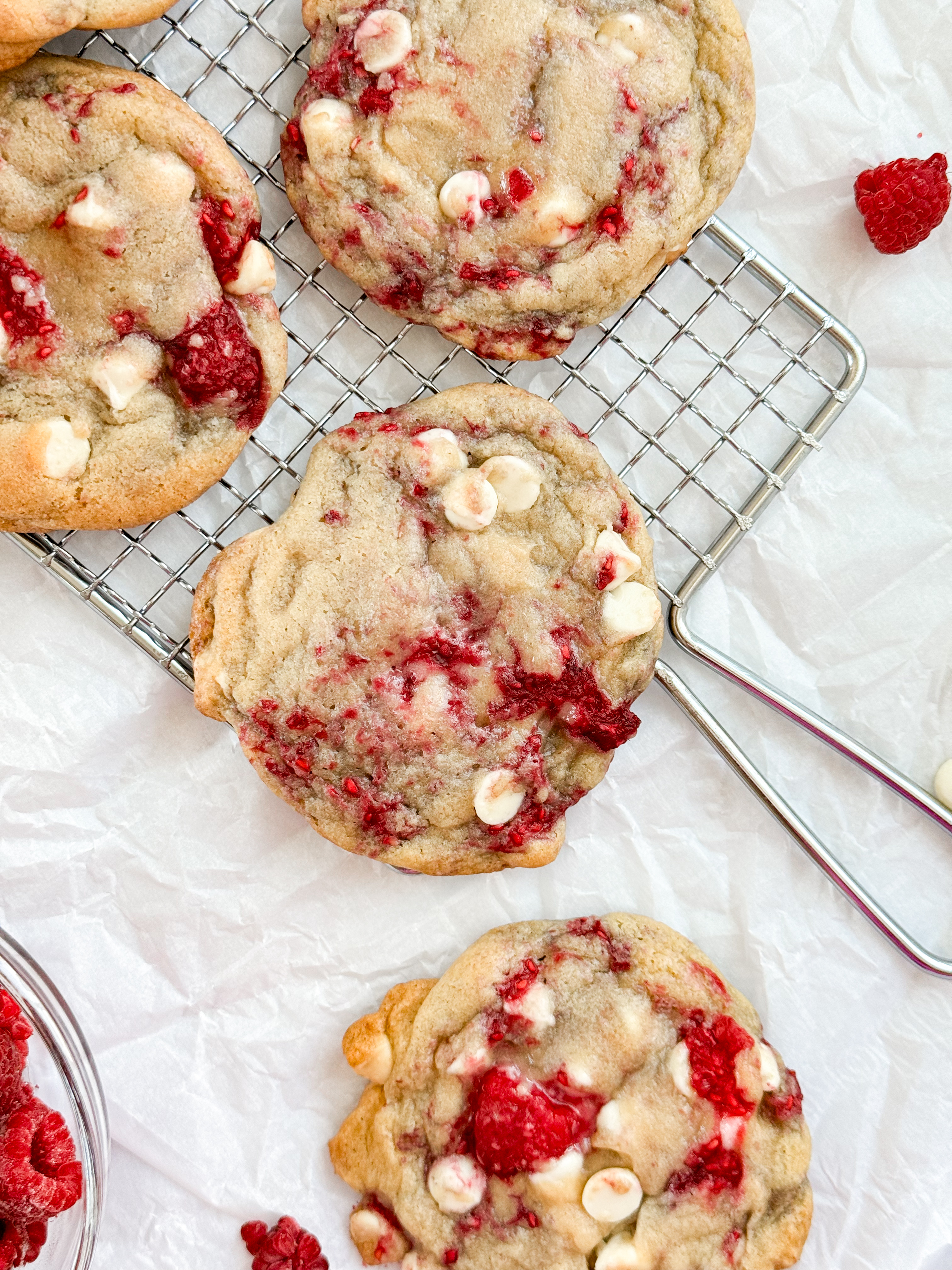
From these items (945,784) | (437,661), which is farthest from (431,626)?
(945,784)

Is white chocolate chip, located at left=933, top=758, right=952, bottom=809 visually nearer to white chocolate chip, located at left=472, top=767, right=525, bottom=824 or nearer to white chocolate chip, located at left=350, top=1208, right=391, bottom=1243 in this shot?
white chocolate chip, located at left=472, top=767, right=525, bottom=824

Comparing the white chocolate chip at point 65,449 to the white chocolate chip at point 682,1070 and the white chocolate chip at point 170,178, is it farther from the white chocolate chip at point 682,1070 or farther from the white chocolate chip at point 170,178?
the white chocolate chip at point 682,1070

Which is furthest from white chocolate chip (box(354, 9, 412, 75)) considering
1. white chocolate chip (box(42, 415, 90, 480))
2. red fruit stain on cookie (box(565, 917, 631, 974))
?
red fruit stain on cookie (box(565, 917, 631, 974))

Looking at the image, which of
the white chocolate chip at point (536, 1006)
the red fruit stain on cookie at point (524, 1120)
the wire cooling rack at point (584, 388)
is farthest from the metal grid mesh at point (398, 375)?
the red fruit stain on cookie at point (524, 1120)

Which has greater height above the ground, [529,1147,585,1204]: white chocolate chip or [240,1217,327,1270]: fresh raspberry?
[529,1147,585,1204]: white chocolate chip

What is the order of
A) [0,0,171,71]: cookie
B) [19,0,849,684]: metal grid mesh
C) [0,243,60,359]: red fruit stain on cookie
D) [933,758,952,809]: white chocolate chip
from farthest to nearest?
[933,758,952,809]: white chocolate chip
[19,0,849,684]: metal grid mesh
[0,243,60,359]: red fruit stain on cookie
[0,0,171,71]: cookie

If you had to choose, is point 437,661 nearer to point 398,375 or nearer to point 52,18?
point 398,375
